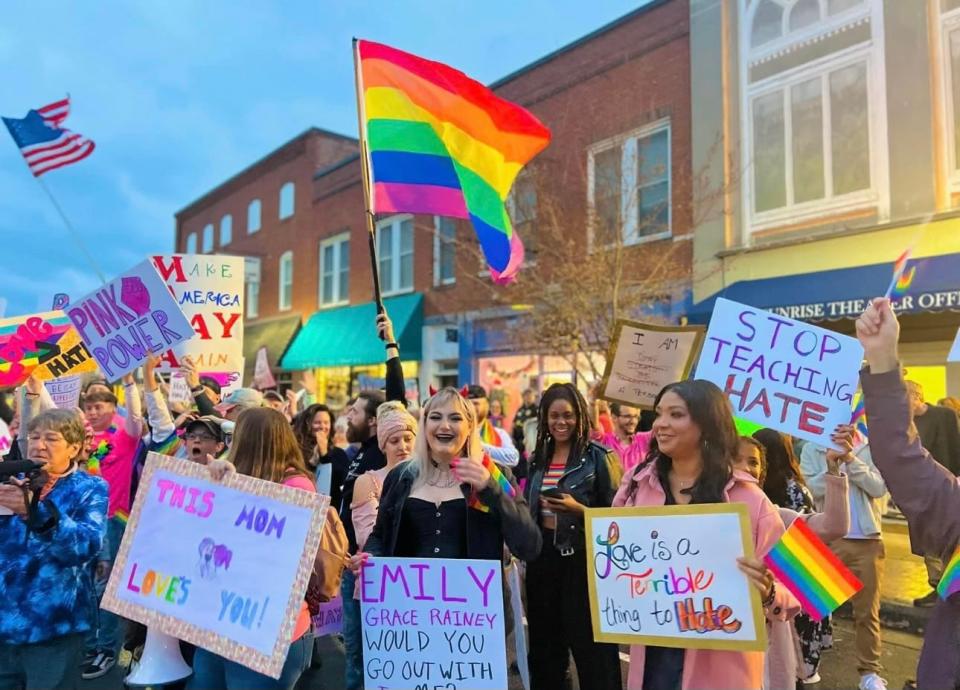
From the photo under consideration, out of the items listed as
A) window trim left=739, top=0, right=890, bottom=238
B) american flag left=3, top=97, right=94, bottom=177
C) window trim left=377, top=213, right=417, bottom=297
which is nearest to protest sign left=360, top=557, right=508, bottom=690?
american flag left=3, top=97, right=94, bottom=177

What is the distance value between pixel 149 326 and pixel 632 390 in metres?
3.27

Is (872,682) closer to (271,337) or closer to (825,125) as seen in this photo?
(825,125)

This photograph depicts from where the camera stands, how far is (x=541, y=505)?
3738 millimetres

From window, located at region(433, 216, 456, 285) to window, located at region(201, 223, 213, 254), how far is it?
49.2 feet

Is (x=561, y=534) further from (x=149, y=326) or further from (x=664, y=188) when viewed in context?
(x=664, y=188)

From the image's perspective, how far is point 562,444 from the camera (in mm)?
3926

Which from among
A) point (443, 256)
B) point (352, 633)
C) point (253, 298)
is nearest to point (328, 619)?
point (352, 633)

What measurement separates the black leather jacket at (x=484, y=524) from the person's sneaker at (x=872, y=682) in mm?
2993

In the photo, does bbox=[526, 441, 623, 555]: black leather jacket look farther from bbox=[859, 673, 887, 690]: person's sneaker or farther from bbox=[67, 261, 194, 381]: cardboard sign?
bbox=[67, 261, 194, 381]: cardboard sign

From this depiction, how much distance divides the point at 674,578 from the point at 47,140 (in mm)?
8917

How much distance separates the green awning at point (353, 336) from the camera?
17484 mm

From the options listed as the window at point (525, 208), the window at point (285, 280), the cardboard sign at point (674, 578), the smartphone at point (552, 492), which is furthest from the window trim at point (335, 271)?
the cardboard sign at point (674, 578)

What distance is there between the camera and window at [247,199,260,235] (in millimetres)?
25359

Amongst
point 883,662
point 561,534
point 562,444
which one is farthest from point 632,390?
point 883,662
